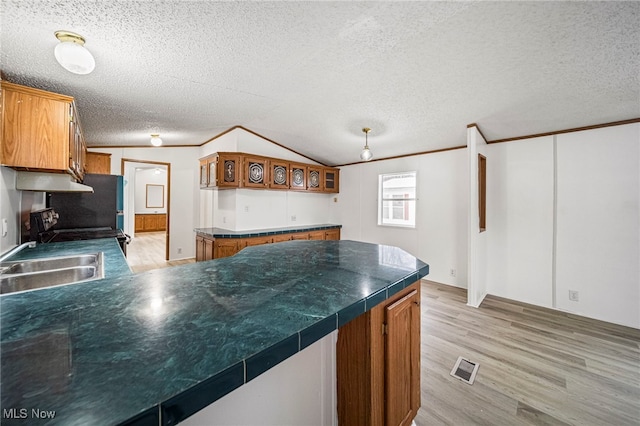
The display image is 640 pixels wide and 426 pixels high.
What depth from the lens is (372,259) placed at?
1.67 metres

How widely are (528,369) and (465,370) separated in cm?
51

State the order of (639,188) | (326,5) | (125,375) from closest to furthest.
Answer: (125,375) < (326,5) < (639,188)

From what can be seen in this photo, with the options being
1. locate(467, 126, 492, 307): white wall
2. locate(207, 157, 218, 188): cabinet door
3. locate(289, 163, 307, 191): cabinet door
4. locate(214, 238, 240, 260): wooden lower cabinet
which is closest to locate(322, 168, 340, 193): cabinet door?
locate(289, 163, 307, 191): cabinet door

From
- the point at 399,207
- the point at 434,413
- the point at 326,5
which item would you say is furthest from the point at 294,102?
the point at 434,413

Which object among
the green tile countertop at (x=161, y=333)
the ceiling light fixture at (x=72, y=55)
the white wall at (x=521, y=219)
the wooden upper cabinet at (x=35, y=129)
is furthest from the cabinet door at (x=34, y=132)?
the white wall at (x=521, y=219)

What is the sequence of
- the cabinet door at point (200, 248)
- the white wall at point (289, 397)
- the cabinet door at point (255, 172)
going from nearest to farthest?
the white wall at point (289, 397)
the cabinet door at point (255, 172)
the cabinet door at point (200, 248)

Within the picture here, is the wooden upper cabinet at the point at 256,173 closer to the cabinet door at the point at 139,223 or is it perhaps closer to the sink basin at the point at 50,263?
the sink basin at the point at 50,263

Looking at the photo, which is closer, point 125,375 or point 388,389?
point 125,375

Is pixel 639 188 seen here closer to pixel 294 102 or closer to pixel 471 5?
pixel 471 5

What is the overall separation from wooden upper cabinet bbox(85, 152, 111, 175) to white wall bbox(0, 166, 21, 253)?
2723mm

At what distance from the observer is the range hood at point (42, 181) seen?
2.10 meters

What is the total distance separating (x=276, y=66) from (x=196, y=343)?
2235mm

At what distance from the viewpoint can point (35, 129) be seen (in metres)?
1.79

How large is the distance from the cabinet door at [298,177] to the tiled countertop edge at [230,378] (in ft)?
12.8
